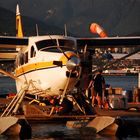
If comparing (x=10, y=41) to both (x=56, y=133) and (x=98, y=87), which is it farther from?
(x=56, y=133)

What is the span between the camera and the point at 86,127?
1933cm

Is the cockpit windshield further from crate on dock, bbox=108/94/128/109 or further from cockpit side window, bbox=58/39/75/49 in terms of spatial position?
crate on dock, bbox=108/94/128/109

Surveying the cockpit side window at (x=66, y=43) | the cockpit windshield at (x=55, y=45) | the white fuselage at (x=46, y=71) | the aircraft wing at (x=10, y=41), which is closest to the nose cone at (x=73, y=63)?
the white fuselage at (x=46, y=71)

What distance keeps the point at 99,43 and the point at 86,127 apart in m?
5.36

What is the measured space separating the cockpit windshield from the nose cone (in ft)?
4.19

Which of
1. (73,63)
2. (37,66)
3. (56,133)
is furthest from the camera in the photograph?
(56,133)

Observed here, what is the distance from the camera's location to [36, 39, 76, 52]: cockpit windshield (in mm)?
18781

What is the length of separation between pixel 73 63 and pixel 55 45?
185cm

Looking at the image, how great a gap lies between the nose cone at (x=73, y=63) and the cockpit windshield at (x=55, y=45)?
1.28 m

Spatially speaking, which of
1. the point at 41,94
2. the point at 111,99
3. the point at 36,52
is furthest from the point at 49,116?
the point at 111,99

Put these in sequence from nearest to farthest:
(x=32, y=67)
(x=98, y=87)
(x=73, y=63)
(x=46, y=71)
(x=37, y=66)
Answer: (x=73, y=63) < (x=46, y=71) < (x=37, y=66) < (x=32, y=67) < (x=98, y=87)

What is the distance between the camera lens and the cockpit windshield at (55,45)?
61.6 ft

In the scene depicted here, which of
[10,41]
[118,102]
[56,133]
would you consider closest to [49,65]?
[56,133]

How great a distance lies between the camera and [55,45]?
19.0m
